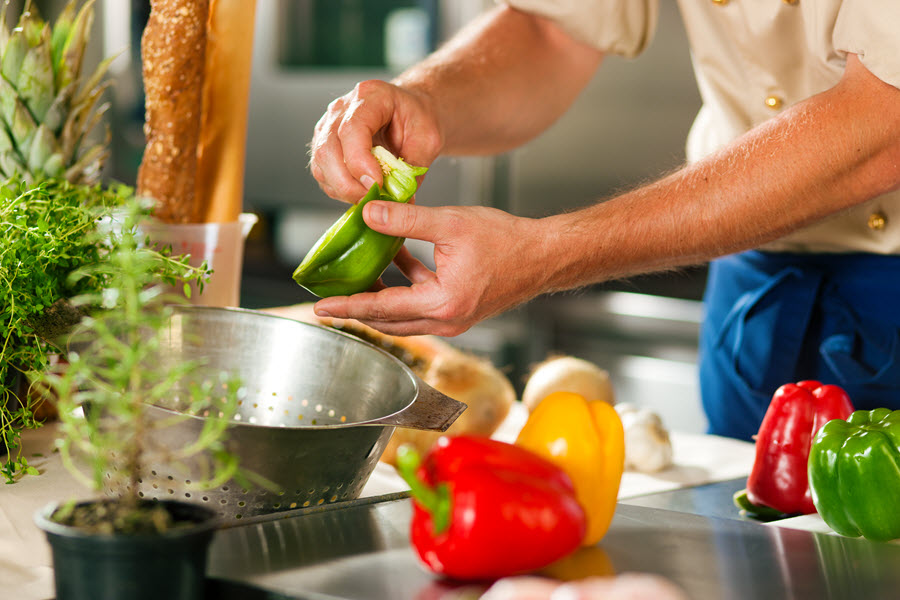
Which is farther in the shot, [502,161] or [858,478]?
[502,161]

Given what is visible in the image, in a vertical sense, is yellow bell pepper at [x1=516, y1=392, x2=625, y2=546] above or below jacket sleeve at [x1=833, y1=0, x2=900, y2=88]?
below

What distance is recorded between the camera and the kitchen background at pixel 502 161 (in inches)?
103

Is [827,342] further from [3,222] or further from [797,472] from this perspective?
[3,222]

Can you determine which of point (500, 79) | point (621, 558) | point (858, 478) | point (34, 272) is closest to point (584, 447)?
point (621, 558)

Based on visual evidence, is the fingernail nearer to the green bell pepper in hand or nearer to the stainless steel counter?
the green bell pepper in hand

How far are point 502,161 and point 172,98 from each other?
2.07 m

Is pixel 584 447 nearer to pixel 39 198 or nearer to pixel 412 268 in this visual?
pixel 412 268

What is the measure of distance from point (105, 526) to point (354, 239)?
0.49m

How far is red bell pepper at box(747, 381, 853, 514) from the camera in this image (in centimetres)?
92

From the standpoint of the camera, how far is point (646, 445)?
1104 mm

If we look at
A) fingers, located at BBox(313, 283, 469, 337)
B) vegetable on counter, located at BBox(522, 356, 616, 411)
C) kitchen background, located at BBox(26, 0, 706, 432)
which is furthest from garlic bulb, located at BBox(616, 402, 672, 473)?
kitchen background, located at BBox(26, 0, 706, 432)

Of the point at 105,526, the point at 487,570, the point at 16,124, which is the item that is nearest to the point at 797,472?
the point at 487,570

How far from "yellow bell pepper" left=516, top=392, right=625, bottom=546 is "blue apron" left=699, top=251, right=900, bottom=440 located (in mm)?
688

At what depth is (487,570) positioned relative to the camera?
22.2 inches
